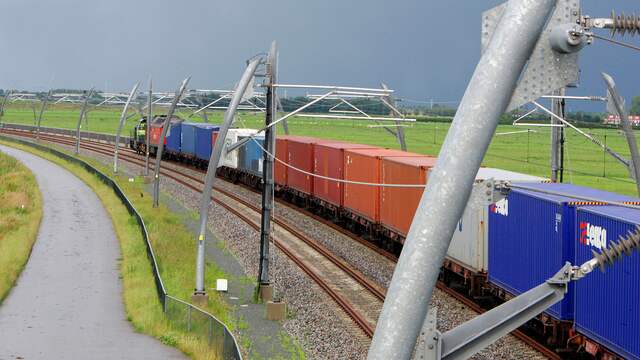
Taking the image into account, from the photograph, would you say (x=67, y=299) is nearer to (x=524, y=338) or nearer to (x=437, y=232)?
(x=524, y=338)

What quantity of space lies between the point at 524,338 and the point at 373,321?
476 centimetres

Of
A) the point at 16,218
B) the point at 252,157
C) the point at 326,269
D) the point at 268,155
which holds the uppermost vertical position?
the point at 268,155

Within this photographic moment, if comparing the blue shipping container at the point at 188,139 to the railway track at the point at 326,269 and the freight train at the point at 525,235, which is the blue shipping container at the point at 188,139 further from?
the freight train at the point at 525,235

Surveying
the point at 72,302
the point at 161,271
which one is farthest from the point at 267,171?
the point at 72,302

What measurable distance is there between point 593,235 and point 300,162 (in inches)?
1325

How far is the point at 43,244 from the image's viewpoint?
4434 cm

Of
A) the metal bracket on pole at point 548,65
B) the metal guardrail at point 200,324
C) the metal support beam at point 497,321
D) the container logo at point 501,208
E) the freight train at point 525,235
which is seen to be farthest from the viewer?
the container logo at point 501,208

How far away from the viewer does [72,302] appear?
1224 inches

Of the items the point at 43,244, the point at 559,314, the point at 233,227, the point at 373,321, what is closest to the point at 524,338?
the point at 559,314

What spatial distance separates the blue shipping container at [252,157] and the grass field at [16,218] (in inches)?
514

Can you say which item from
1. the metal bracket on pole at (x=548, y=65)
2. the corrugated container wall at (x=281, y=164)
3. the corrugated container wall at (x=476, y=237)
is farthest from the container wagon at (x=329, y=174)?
the metal bracket on pole at (x=548, y=65)

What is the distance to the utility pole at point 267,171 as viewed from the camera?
27.3 metres

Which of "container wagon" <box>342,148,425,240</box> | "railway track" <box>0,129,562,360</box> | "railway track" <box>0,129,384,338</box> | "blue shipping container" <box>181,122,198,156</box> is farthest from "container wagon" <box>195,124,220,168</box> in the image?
"container wagon" <box>342,148,425,240</box>

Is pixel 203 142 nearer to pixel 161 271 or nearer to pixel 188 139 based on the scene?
pixel 188 139
